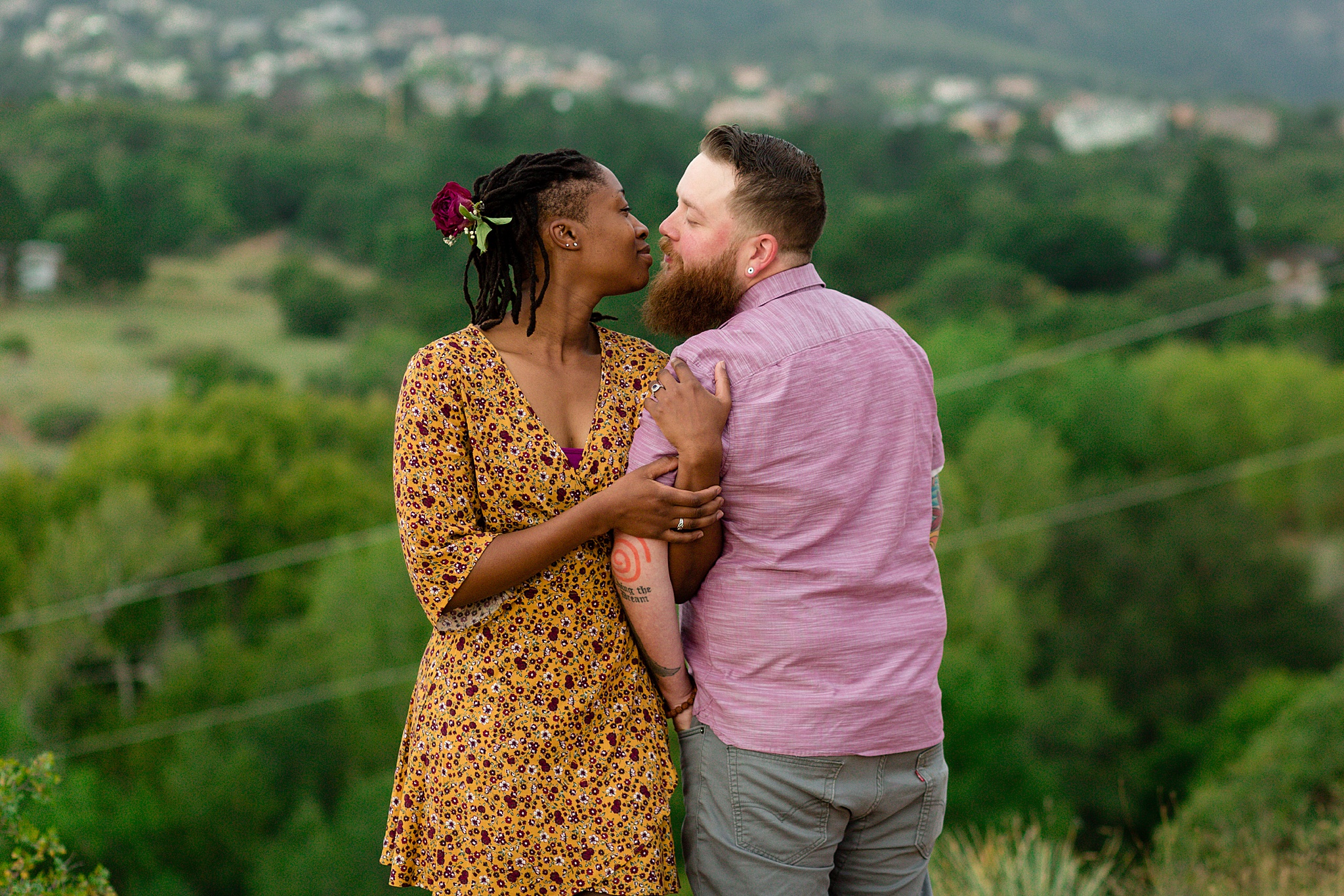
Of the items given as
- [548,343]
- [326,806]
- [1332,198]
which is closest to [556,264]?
[548,343]

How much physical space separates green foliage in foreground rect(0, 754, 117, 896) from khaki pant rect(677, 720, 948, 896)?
1.11 metres

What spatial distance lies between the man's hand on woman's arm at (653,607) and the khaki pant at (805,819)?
74 millimetres

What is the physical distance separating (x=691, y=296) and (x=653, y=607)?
43 centimetres

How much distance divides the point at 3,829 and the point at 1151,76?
2992 inches

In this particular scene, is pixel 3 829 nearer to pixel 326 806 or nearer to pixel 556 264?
pixel 556 264

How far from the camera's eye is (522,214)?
1840 mm

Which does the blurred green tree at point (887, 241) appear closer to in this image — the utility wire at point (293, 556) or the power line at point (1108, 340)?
the power line at point (1108, 340)

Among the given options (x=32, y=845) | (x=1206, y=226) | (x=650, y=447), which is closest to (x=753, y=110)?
(x=1206, y=226)

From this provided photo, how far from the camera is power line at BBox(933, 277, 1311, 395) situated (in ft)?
94.0

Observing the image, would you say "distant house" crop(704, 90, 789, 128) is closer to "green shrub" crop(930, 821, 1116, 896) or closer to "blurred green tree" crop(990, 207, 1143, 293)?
"blurred green tree" crop(990, 207, 1143, 293)

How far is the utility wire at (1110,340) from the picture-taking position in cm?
2866

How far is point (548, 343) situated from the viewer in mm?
1848

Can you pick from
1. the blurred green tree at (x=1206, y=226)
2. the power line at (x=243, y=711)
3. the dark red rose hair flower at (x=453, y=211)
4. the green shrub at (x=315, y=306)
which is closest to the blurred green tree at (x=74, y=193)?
the green shrub at (x=315, y=306)

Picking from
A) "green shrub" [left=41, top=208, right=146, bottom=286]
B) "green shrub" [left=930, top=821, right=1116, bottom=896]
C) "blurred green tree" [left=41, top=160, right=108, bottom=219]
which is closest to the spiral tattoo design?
"green shrub" [left=930, top=821, right=1116, bottom=896]
